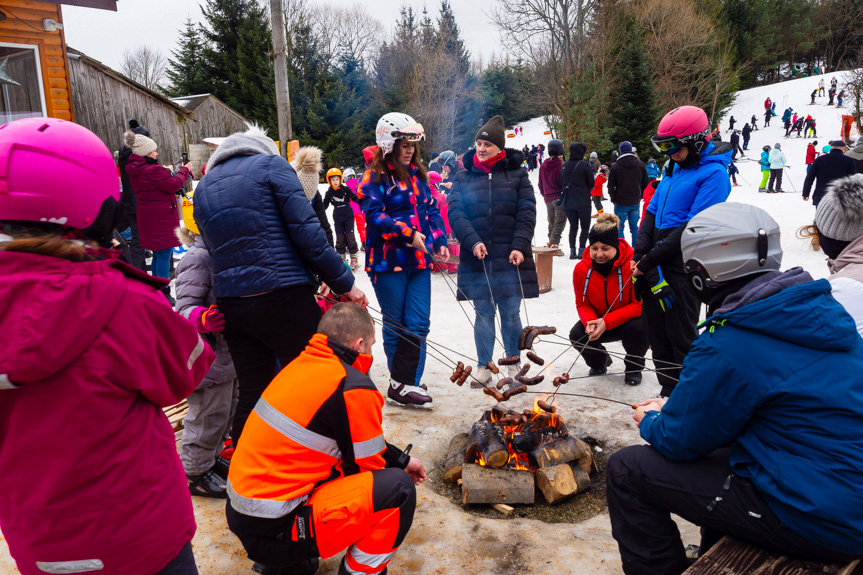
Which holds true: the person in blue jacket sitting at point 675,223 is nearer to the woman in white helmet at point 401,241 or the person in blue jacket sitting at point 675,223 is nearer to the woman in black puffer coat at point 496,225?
the woman in black puffer coat at point 496,225

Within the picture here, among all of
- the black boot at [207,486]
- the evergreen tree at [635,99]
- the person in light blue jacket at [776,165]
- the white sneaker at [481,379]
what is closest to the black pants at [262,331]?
the black boot at [207,486]

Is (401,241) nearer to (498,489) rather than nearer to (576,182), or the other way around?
(498,489)

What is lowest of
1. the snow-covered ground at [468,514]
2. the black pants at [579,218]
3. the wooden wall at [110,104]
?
the snow-covered ground at [468,514]

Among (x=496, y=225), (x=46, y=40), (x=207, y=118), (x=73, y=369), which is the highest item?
(x=207, y=118)

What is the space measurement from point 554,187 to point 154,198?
7.09 meters

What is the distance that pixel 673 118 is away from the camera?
3.86 meters

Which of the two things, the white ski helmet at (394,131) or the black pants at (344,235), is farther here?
the black pants at (344,235)

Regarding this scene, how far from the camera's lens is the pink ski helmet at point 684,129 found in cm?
380

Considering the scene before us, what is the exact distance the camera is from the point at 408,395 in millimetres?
4383

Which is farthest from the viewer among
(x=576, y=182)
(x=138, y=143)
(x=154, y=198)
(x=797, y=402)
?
(x=576, y=182)

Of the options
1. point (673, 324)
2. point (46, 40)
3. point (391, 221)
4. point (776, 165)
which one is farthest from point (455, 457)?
point (776, 165)

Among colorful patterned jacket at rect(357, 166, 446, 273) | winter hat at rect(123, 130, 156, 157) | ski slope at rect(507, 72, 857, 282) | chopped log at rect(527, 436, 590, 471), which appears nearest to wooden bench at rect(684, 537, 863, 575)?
chopped log at rect(527, 436, 590, 471)

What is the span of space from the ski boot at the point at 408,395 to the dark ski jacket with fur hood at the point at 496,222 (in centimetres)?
90

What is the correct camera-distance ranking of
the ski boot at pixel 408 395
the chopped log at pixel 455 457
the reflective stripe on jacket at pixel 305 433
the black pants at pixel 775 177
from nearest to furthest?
the reflective stripe on jacket at pixel 305 433, the chopped log at pixel 455 457, the ski boot at pixel 408 395, the black pants at pixel 775 177
